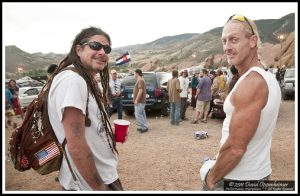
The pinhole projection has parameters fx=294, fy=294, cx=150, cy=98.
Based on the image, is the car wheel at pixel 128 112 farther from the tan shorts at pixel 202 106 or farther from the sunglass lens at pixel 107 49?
the sunglass lens at pixel 107 49

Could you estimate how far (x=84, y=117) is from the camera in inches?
67.8

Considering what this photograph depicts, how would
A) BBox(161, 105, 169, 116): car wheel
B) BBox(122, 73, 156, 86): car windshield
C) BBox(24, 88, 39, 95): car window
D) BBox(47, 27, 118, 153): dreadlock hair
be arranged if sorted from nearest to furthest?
BBox(47, 27, 118, 153): dreadlock hair
BBox(122, 73, 156, 86): car windshield
BBox(161, 105, 169, 116): car wheel
BBox(24, 88, 39, 95): car window

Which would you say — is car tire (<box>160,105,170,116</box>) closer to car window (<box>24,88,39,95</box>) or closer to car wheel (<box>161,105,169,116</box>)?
car wheel (<box>161,105,169,116</box>)

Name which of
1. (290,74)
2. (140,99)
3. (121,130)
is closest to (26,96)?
(140,99)

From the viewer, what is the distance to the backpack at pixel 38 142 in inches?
71.1

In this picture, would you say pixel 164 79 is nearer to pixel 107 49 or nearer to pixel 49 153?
pixel 107 49

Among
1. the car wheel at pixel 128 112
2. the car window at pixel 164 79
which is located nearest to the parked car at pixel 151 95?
the car wheel at pixel 128 112

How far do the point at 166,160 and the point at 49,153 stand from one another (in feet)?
14.2

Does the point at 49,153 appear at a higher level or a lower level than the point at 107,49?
lower

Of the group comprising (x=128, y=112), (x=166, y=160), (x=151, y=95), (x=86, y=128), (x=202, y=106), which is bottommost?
(x=166, y=160)

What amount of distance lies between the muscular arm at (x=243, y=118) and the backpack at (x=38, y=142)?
961mm

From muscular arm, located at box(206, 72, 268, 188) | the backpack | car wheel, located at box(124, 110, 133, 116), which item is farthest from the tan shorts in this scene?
the backpack

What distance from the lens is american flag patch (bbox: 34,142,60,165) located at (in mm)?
1801

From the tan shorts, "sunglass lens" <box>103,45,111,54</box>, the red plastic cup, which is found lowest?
the tan shorts
